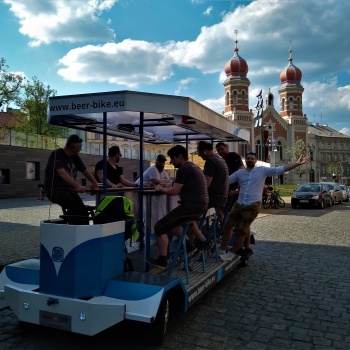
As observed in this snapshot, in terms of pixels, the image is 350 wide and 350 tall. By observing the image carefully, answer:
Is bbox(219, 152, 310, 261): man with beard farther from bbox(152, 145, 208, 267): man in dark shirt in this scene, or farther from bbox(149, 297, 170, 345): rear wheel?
bbox(149, 297, 170, 345): rear wheel

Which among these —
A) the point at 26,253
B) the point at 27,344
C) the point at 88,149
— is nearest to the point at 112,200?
the point at 27,344

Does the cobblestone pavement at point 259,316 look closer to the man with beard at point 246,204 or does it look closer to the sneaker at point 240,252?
the sneaker at point 240,252

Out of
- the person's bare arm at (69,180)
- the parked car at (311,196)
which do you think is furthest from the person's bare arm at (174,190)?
the parked car at (311,196)

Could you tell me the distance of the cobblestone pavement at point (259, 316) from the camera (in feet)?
13.6

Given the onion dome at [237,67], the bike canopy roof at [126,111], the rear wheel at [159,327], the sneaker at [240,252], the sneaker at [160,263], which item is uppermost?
the onion dome at [237,67]

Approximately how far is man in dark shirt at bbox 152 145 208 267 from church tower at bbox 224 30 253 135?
78241 mm

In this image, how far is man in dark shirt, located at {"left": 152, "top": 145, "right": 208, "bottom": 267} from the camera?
5.07 metres

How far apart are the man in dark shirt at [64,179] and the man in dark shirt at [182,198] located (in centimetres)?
110

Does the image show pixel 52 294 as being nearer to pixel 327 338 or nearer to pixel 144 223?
pixel 144 223

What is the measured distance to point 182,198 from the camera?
5.14m

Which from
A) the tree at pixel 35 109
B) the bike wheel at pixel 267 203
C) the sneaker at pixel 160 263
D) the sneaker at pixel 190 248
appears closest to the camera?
the sneaker at pixel 160 263

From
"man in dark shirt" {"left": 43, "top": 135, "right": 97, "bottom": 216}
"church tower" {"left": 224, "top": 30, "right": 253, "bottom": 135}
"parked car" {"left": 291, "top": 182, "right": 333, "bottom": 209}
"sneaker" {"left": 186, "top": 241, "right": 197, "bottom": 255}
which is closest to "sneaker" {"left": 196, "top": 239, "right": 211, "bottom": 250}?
"sneaker" {"left": 186, "top": 241, "right": 197, "bottom": 255}

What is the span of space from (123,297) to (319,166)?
113 metres

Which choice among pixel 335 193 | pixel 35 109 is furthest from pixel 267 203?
pixel 35 109
